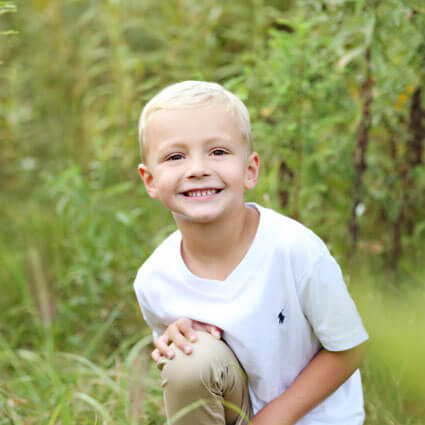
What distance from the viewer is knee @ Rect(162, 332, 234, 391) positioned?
1.29 meters

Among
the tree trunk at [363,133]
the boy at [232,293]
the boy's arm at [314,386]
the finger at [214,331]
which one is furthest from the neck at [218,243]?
the tree trunk at [363,133]

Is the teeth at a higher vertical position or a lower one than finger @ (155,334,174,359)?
higher

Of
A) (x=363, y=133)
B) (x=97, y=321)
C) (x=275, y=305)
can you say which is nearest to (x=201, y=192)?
(x=275, y=305)

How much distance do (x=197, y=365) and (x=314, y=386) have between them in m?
0.28

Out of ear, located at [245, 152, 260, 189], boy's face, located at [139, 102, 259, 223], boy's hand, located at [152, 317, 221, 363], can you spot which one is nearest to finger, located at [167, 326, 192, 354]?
boy's hand, located at [152, 317, 221, 363]

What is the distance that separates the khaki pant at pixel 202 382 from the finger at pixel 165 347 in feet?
0.04

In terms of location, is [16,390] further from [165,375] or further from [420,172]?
[420,172]

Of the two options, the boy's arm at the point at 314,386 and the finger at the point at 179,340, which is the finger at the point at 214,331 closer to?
the finger at the point at 179,340

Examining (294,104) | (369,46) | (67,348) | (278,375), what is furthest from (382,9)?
(67,348)

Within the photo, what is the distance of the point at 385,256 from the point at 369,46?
868 millimetres

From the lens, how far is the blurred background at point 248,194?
1682 mm

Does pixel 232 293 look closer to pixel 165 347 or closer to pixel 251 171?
pixel 165 347

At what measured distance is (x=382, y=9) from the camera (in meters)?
1.75

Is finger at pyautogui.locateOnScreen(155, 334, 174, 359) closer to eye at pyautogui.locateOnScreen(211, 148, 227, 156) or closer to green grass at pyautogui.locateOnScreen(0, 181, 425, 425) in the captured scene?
green grass at pyautogui.locateOnScreen(0, 181, 425, 425)
